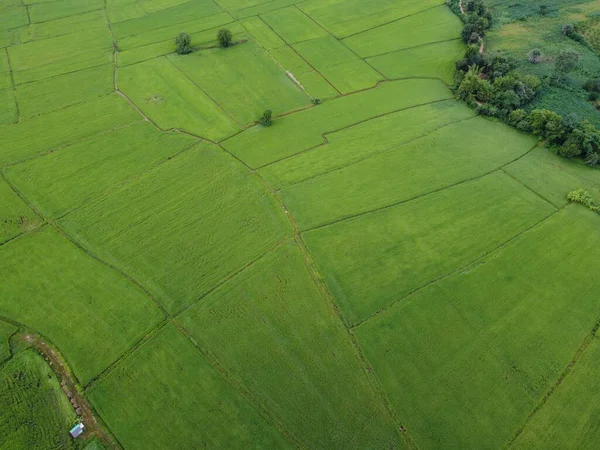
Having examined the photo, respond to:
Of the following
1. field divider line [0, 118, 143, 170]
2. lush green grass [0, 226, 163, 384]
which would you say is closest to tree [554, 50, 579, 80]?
→ field divider line [0, 118, 143, 170]

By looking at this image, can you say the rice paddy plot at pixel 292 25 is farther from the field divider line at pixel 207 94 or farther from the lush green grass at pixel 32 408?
the lush green grass at pixel 32 408

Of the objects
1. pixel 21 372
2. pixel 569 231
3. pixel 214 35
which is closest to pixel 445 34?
pixel 214 35

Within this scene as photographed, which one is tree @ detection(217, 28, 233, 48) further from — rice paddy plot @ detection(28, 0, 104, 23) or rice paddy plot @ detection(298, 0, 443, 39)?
rice paddy plot @ detection(28, 0, 104, 23)

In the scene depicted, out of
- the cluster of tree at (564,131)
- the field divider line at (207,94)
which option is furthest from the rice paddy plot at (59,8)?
the cluster of tree at (564,131)

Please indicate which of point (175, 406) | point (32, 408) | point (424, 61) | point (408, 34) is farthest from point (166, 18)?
point (175, 406)

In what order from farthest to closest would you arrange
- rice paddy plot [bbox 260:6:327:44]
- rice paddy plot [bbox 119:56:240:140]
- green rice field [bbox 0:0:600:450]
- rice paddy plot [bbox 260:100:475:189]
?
1. rice paddy plot [bbox 260:6:327:44]
2. rice paddy plot [bbox 119:56:240:140]
3. rice paddy plot [bbox 260:100:475:189]
4. green rice field [bbox 0:0:600:450]

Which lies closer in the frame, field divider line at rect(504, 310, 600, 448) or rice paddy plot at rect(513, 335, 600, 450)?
rice paddy plot at rect(513, 335, 600, 450)

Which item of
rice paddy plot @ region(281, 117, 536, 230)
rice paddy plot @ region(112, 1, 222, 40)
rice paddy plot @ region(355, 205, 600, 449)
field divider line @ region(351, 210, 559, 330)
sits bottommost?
rice paddy plot @ region(355, 205, 600, 449)
